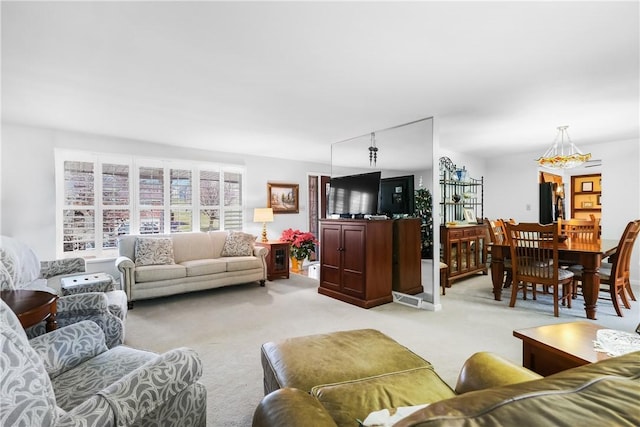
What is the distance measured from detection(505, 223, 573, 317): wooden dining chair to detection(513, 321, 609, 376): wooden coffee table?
5.55 ft

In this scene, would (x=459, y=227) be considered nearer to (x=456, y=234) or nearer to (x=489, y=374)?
(x=456, y=234)

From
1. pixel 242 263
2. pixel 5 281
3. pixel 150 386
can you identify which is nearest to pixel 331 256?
pixel 242 263

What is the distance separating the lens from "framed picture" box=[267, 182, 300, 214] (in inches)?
242

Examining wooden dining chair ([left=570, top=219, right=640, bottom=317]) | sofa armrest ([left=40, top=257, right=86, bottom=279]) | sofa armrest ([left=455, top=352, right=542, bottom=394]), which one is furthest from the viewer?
wooden dining chair ([left=570, top=219, right=640, bottom=317])

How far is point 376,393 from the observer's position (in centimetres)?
114

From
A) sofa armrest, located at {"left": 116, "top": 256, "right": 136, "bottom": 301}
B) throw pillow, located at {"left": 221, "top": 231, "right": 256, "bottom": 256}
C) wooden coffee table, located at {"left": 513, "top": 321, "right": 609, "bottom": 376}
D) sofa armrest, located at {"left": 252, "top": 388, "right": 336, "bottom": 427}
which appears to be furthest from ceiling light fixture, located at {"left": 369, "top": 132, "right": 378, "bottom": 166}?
sofa armrest, located at {"left": 252, "top": 388, "right": 336, "bottom": 427}

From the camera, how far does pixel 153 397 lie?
1.07 metres

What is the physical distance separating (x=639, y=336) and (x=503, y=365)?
1.07 metres

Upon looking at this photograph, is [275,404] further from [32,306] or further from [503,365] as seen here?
[32,306]

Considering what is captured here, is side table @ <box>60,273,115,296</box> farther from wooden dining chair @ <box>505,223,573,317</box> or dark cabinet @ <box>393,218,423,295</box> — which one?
wooden dining chair @ <box>505,223,573,317</box>

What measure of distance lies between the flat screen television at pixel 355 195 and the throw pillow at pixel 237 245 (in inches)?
56.4

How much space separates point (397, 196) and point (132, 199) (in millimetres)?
3951

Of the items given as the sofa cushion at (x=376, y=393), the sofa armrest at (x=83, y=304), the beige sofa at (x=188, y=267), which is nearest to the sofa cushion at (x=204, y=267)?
the beige sofa at (x=188, y=267)

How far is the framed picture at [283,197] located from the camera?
20.1ft
